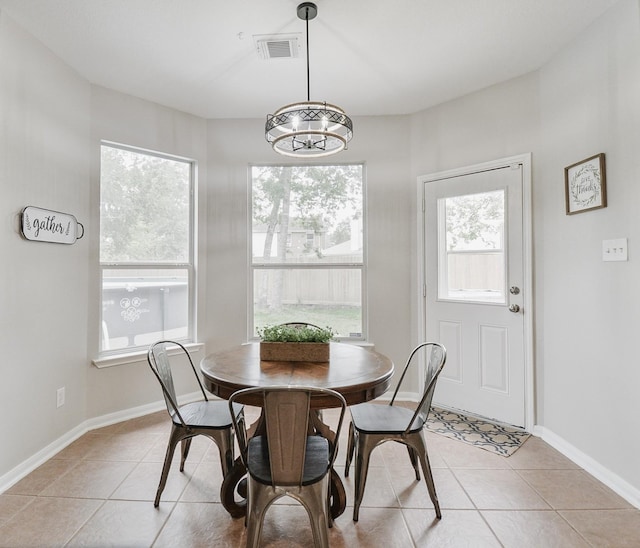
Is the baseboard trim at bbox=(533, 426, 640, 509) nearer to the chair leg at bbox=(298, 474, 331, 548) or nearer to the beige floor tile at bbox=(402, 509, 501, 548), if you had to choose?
the beige floor tile at bbox=(402, 509, 501, 548)

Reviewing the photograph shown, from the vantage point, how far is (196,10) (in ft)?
7.23

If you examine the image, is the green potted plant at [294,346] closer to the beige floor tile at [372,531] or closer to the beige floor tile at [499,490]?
the beige floor tile at [372,531]

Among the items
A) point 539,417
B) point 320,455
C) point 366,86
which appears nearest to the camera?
point 320,455

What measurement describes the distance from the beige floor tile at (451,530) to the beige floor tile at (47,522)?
1.60m

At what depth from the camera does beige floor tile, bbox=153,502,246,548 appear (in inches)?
66.6

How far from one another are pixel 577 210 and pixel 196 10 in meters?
2.62

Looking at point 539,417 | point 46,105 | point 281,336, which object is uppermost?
point 46,105

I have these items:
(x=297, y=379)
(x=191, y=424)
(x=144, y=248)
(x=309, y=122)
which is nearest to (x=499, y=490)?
(x=297, y=379)

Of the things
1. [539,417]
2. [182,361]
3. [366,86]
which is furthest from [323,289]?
[539,417]

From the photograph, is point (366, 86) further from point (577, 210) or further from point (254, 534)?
point (254, 534)

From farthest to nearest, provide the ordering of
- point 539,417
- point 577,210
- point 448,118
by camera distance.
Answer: point 448,118 < point 539,417 < point 577,210

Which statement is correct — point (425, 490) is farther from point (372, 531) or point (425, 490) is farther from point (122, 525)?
point (122, 525)

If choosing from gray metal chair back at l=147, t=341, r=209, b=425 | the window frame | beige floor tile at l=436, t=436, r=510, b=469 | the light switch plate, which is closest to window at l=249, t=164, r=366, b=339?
the window frame

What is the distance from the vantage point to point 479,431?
2.89 m
